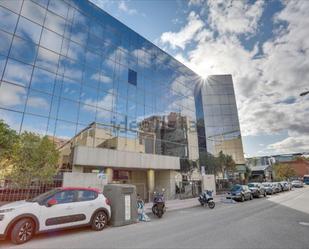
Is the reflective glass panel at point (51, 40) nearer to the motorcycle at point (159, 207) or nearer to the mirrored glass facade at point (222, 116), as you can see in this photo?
the motorcycle at point (159, 207)

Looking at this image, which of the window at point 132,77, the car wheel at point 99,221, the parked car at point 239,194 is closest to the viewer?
the car wheel at point 99,221

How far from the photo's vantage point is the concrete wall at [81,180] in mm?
14321

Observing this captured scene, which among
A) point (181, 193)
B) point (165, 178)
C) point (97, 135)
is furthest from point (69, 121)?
point (181, 193)

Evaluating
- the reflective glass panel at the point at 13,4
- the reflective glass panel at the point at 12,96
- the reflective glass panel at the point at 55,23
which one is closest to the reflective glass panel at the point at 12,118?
the reflective glass panel at the point at 12,96

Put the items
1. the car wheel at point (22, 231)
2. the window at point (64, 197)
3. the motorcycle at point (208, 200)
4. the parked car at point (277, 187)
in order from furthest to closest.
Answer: the parked car at point (277, 187) < the motorcycle at point (208, 200) < the window at point (64, 197) < the car wheel at point (22, 231)

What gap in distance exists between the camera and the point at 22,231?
21.2 ft

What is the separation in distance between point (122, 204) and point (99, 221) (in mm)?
1653

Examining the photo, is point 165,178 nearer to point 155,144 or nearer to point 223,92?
point 155,144

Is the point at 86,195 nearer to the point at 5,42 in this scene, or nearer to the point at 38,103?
the point at 38,103

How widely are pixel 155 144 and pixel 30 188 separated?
15.5 meters

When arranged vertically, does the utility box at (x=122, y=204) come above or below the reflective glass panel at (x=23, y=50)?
below

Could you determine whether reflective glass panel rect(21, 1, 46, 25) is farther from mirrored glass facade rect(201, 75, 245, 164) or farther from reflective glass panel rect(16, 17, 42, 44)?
mirrored glass facade rect(201, 75, 245, 164)

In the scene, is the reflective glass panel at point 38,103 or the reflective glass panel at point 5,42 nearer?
the reflective glass panel at point 5,42

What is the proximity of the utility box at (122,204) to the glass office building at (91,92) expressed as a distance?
7.97m
